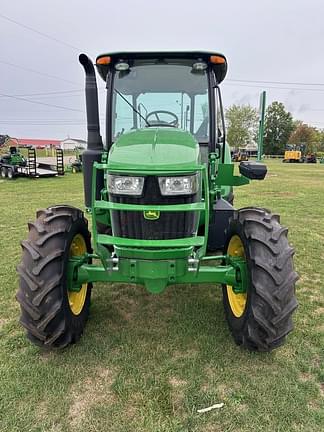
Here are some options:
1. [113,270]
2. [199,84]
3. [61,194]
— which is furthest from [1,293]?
[61,194]

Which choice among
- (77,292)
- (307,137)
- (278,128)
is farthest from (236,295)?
(307,137)

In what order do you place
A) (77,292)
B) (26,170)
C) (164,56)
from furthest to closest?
(26,170) < (164,56) < (77,292)

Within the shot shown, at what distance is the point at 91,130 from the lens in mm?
3170

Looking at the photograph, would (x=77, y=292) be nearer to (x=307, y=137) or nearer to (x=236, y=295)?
(x=236, y=295)

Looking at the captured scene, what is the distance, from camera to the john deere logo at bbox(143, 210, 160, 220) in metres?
2.52

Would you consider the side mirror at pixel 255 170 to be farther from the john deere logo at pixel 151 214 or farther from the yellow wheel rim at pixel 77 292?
the yellow wheel rim at pixel 77 292

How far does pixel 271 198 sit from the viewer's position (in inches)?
449

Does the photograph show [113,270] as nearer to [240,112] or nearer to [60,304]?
[60,304]

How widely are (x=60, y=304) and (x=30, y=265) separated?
38cm

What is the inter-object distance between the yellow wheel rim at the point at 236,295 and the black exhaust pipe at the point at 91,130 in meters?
1.33

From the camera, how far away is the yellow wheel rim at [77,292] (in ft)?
10.2

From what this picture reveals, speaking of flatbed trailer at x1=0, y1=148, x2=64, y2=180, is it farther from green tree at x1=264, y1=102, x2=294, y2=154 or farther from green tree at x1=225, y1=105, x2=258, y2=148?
green tree at x1=264, y1=102, x2=294, y2=154

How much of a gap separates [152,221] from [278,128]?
237 feet

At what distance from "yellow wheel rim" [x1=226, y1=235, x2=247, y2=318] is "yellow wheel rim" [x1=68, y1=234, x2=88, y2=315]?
1.37 m
